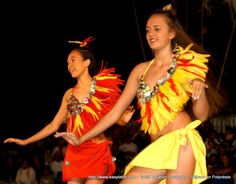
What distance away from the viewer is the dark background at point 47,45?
40.8 feet

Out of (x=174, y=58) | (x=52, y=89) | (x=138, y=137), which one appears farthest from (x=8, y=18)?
(x=174, y=58)

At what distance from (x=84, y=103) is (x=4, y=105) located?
763 centimetres

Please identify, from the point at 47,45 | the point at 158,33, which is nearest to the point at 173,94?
the point at 158,33

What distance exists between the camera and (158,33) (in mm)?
3725

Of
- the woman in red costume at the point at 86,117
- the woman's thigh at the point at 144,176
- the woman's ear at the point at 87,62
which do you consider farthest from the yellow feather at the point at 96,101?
the woman's thigh at the point at 144,176

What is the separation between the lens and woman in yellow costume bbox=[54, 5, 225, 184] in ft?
11.6

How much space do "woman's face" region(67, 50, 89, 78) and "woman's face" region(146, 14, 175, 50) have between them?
Result: 150 cm

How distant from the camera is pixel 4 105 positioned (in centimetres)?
1242

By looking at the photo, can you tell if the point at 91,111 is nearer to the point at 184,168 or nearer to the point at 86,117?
the point at 86,117

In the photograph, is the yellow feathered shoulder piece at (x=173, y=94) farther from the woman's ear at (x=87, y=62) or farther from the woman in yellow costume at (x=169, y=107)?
the woman's ear at (x=87, y=62)

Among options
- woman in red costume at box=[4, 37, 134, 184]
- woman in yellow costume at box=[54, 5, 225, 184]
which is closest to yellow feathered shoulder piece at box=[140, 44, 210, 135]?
woman in yellow costume at box=[54, 5, 225, 184]

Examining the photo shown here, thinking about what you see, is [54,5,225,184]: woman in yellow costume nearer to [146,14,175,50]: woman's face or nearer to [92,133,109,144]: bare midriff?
[146,14,175,50]: woman's face

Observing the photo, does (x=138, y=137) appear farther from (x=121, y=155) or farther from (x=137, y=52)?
(x=137, y=52)

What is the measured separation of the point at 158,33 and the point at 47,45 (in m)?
9.37
